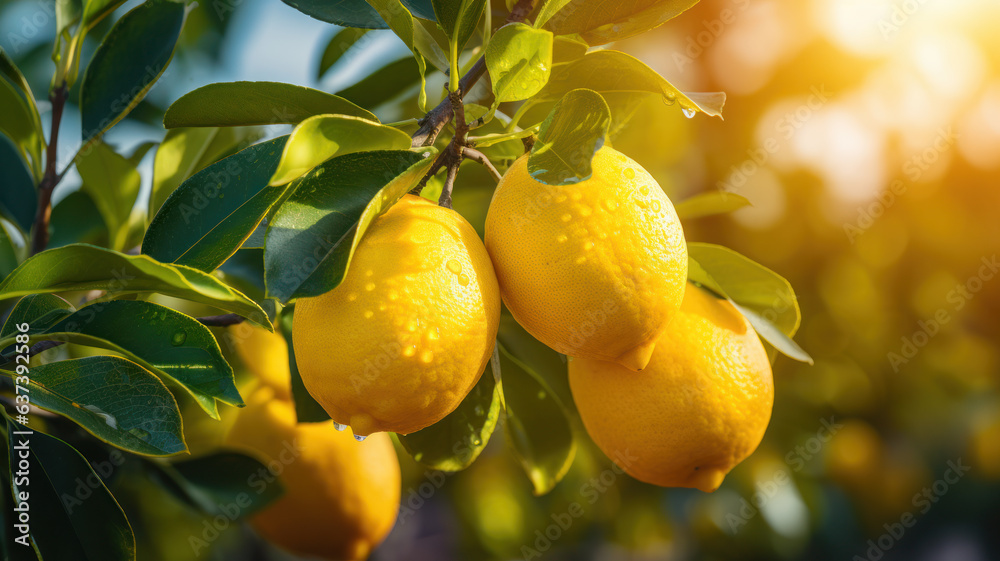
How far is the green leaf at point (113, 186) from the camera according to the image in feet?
3.41

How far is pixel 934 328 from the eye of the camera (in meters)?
1.85

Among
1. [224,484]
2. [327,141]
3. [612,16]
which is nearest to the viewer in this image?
[327,141]

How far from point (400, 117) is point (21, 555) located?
833 millimetres

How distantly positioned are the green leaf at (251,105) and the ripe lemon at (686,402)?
397 mm

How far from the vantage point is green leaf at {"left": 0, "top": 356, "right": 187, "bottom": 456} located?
0.52m

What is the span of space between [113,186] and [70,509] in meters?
0.60

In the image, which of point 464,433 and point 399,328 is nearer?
point 399,328

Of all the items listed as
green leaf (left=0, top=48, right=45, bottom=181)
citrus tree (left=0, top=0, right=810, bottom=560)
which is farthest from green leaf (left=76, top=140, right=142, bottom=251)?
citrus tree (left=0, top=0, right=810, bottom=560)

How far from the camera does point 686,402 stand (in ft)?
2.18

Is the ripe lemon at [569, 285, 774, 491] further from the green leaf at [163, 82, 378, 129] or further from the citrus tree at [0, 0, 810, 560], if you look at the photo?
the green leaf at [163, 82, 378, 129]

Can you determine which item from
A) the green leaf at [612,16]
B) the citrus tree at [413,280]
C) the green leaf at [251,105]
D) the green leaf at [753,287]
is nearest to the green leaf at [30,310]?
the citrus tree at [413,280]

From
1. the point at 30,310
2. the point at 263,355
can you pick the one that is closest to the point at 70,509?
the point at 30,310

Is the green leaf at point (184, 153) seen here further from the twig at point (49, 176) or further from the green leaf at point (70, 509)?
the green leaf at point (70, 509)

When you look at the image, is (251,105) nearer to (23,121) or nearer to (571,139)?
(571,139)
